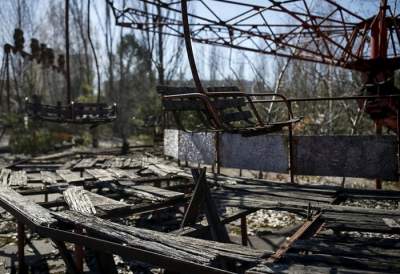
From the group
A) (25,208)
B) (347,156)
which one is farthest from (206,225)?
(347,156)

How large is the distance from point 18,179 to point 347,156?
529 cm

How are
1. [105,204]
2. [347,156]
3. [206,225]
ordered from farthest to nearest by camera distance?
[347,156] < [105,204] < [206,225]

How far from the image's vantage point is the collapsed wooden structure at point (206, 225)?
2.70 m

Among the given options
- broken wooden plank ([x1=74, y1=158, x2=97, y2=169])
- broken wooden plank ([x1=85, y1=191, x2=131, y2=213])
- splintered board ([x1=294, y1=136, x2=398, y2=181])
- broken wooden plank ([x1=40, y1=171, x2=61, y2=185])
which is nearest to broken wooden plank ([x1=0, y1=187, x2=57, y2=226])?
broken wooden plank ([x1=85, y1=191, x2=131, y2=213])

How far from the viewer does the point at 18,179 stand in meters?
6.37

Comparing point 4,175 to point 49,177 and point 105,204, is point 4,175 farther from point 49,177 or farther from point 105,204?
point 105,204

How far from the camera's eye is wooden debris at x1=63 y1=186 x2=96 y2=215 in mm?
4082

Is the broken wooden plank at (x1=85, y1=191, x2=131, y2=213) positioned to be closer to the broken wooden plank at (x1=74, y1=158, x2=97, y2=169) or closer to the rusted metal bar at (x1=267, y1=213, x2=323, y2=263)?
the rusted metal bar at (x1=267, y1=213, x2=323, y2=263)

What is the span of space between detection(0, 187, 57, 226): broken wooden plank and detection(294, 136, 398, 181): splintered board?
4.10 m

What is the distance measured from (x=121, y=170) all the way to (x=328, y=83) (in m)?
9.30

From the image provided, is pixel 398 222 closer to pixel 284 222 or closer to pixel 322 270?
pixel 322 270

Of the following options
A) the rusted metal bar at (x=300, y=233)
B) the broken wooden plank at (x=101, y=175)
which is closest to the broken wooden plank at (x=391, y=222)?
the rusted metal bar at (x=300, y=233)

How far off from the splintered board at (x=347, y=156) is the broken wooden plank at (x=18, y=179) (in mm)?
4388

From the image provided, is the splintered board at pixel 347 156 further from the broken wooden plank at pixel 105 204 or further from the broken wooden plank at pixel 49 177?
the broken wooden plank at pixel 49 177
